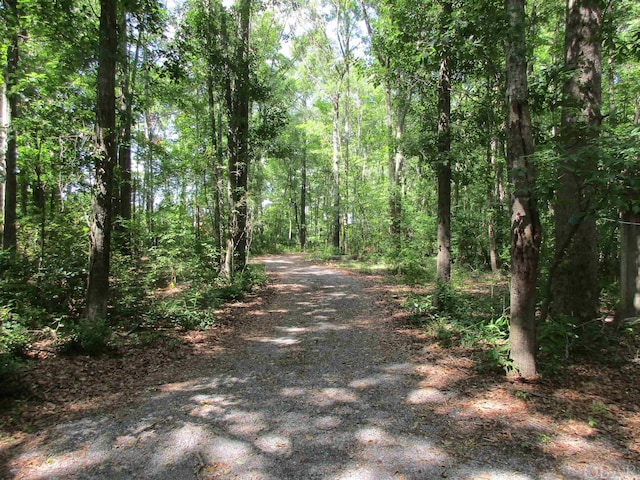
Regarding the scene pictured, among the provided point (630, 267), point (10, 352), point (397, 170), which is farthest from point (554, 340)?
point (397, 170)

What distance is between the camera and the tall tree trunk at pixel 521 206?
433cm

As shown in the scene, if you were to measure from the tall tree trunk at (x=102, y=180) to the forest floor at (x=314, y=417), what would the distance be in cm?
112

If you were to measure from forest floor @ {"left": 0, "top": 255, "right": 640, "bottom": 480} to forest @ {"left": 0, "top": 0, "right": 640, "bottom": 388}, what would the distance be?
0.57 m

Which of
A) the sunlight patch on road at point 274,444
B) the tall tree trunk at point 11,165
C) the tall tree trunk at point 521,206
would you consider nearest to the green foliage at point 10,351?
the sunlight patch on road at point 274,444

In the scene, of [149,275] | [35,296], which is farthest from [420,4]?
[35,296]

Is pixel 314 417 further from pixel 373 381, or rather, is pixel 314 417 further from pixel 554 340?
pixel 554 340

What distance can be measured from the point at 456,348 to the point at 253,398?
3.63 m

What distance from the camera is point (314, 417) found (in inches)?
157

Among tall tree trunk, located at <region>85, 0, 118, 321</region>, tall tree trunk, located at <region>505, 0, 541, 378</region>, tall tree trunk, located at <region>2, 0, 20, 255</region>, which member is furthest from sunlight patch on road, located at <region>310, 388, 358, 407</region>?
tall tree trunk, located at <region>2, 0, 20, 255</region>

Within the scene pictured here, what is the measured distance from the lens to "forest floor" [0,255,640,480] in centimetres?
307

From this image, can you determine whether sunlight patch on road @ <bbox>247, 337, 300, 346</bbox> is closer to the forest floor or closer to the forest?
the forest floor

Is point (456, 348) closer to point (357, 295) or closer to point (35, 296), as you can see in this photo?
point (357, 295)

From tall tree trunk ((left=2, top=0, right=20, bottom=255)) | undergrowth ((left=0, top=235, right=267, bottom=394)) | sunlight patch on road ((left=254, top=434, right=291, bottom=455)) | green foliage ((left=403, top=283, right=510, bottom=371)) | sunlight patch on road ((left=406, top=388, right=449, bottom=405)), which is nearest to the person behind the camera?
sunlight patch on road ((left=254, top=434, right=291, bottom=455))

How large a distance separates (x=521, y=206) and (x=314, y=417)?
3.55 metres
